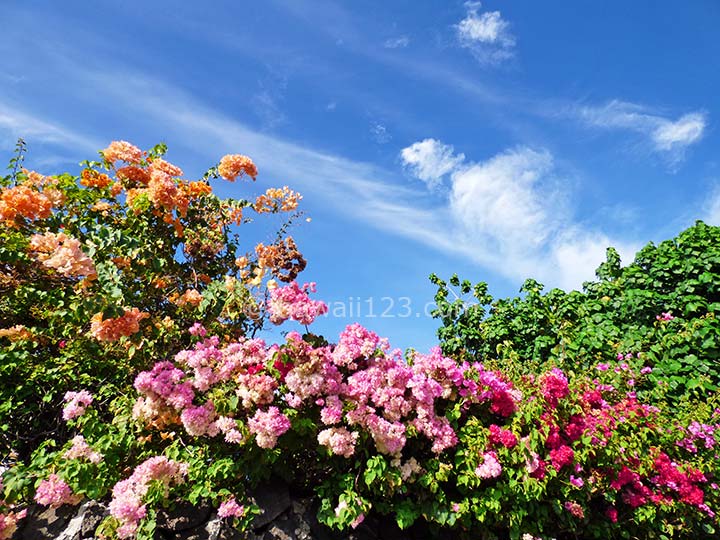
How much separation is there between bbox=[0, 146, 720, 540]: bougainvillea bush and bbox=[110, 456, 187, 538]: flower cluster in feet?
0.04

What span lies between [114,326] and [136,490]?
51.8 inches

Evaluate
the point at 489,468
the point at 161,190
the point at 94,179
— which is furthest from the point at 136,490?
the point at 94,179

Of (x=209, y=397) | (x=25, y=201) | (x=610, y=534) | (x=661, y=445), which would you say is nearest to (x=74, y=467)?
(x=209, y=397)

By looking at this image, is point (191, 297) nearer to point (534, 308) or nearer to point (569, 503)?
point (569, 503)

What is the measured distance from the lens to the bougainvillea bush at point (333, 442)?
11.8 ft

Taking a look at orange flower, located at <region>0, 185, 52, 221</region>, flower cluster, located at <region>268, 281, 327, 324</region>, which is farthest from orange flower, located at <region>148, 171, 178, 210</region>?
flower cluster, located at <region>268, 281, 327, 324</region>

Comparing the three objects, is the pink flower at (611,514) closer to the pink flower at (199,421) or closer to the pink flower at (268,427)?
the pink flower at (268,427)

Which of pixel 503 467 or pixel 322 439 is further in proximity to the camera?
pixel 503 467

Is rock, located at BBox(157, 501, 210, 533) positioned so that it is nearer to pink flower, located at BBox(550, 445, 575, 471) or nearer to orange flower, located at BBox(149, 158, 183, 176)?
pink flower, located at BBox(550, 445, 575, 471)

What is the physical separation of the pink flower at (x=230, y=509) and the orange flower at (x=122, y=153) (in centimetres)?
380

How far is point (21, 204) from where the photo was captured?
444 centimetres

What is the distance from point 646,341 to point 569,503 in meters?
3.72

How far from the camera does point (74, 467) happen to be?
3506 mm

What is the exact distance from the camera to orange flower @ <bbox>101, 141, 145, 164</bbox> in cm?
548
